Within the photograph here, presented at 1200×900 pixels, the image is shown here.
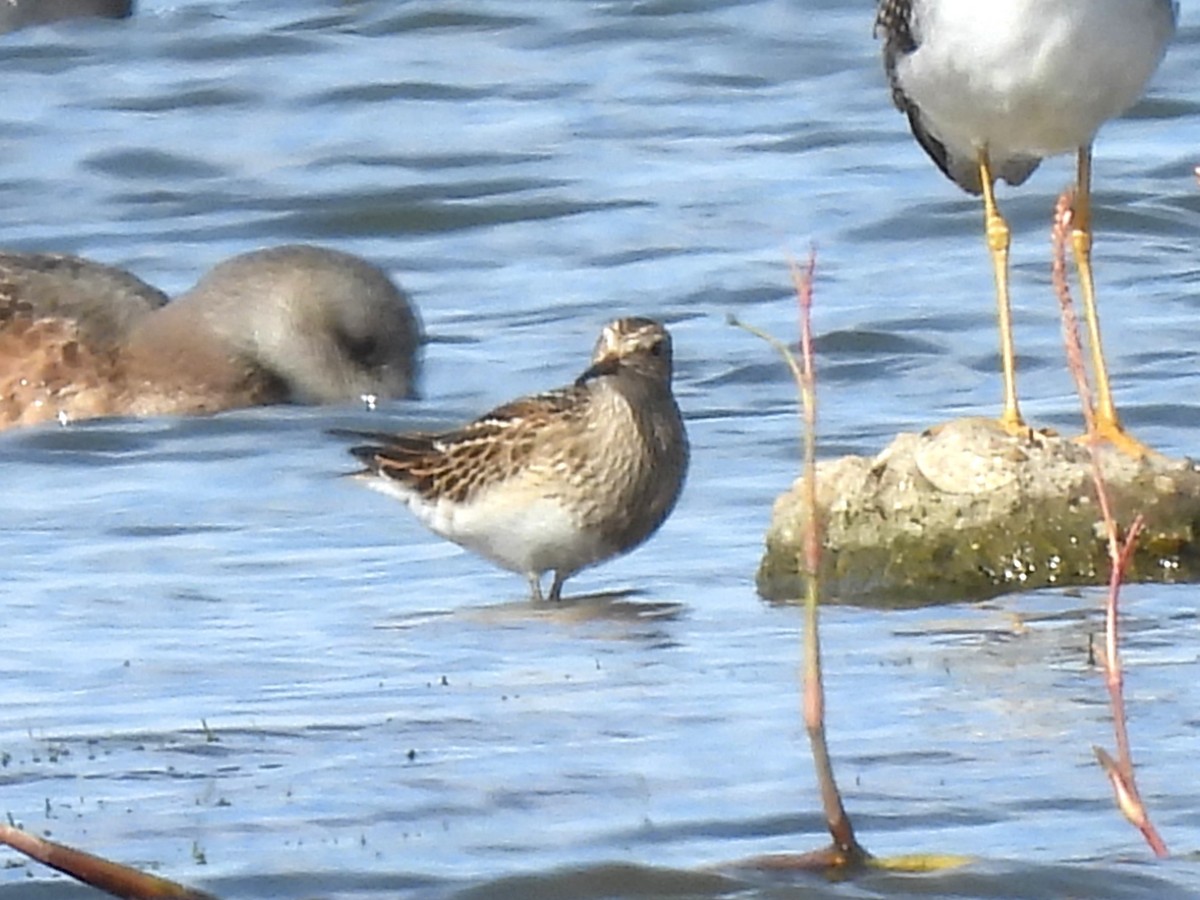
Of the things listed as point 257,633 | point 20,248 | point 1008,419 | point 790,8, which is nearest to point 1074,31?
point 1008,419

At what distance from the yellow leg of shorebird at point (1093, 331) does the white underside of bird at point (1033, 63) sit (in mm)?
231

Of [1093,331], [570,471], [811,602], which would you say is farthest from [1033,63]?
[811,602]

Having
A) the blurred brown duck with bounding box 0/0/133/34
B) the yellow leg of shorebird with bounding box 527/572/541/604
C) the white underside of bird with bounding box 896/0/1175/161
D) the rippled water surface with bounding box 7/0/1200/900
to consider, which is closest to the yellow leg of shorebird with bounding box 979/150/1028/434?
the white underside of bird with bounding box 896/0/1175/161

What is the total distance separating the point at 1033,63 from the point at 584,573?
1.71m

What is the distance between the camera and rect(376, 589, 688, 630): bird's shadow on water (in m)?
8.72

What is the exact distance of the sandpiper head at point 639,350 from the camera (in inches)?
368

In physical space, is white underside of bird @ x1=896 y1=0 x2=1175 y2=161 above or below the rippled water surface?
above

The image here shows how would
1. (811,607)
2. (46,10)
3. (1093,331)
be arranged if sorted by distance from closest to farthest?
(811,607), (1093,331), (46,10)

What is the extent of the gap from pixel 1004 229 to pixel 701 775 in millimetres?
3322

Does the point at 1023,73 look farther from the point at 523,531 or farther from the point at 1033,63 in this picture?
the point at 523,531

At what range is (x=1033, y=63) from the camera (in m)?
9.19

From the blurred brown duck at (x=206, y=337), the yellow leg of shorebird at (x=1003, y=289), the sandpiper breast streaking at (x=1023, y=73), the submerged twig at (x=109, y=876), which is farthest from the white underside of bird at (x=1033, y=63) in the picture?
the submerged twig at (x=109, y=876)

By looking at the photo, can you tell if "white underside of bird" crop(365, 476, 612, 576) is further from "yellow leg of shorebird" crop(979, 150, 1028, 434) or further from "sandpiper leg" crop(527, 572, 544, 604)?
"yellow leg of shorebird" crop(979, 150, 1028, 434)

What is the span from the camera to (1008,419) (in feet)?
30.6
